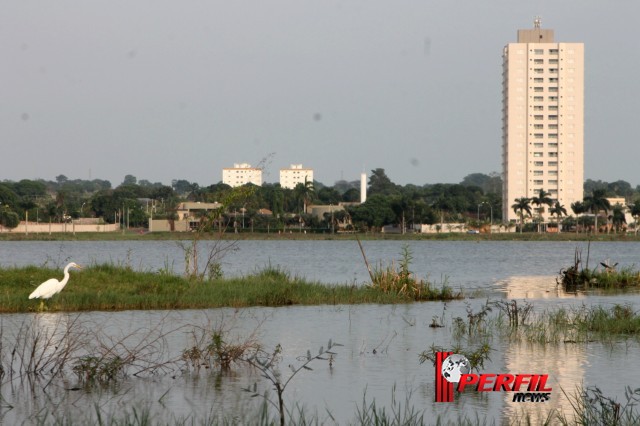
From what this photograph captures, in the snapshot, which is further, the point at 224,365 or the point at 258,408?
the point at 224,365

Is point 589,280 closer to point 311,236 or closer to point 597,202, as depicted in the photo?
point 311,236

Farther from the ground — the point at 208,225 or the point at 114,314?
the point at 208,225

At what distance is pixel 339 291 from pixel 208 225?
474 cm

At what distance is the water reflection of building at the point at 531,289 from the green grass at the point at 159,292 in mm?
5427

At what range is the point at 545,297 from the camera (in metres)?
34.5

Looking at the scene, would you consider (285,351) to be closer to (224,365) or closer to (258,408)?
(224,365)

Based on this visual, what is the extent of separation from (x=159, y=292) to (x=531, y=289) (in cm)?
1862

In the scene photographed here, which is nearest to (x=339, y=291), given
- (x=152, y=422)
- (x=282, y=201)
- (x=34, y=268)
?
(x=34, y=268)

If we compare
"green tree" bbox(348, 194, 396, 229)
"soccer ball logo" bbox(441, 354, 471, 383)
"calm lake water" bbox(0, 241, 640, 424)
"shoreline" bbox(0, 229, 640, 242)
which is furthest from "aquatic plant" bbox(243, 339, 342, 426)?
"green tree" bbox(348, 194, 396, 229)

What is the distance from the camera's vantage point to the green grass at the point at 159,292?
25.8 meters

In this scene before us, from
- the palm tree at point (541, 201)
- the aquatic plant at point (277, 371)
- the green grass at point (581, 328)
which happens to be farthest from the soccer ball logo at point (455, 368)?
the palm tree at point (541, 201)

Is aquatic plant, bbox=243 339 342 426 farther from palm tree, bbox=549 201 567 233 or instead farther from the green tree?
palm tree, bbox=549 201 567 233

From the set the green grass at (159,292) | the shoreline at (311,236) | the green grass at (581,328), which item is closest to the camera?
the green grass at (581,328)

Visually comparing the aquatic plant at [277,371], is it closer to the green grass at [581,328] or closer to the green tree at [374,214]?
the green grass at [581,328]
